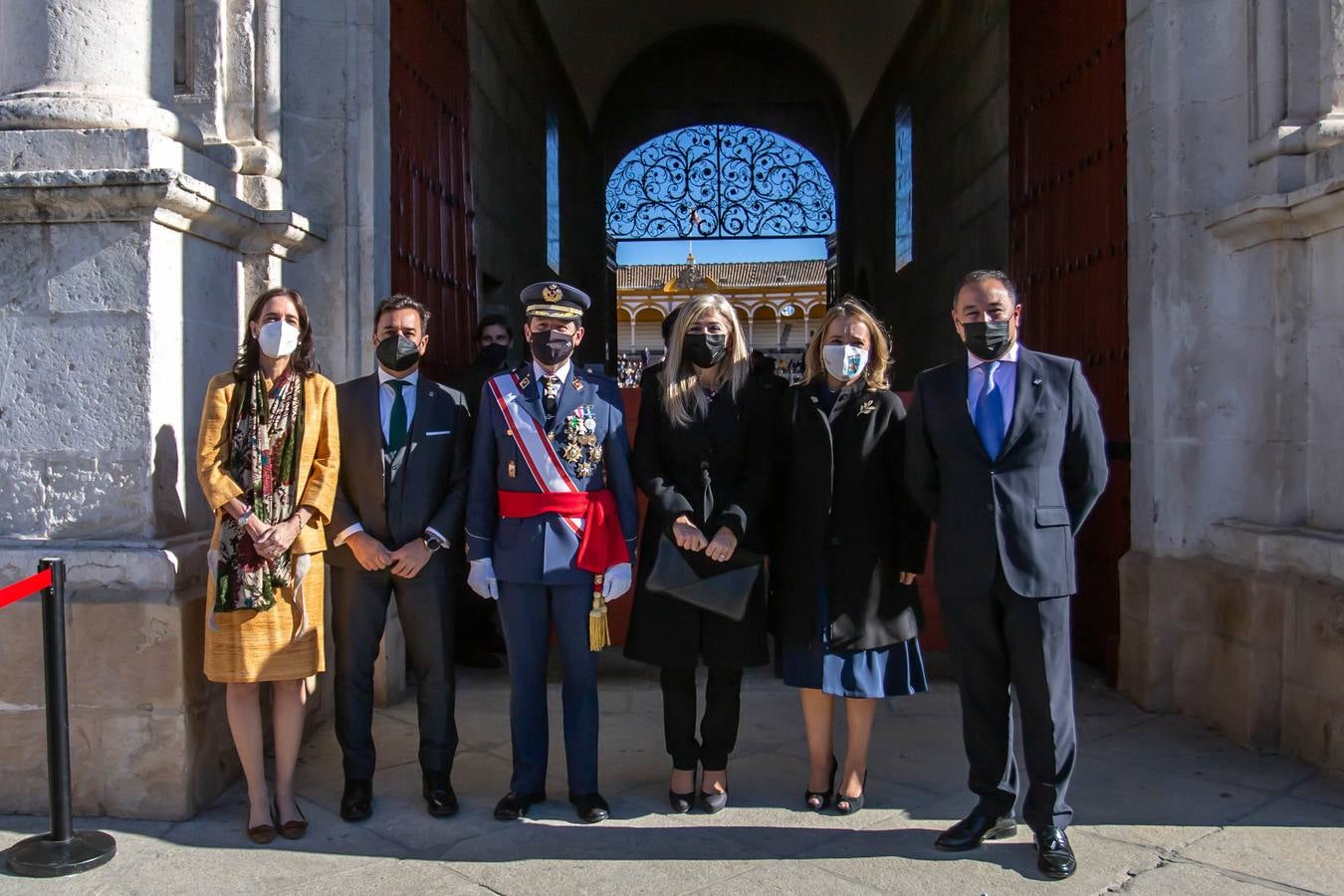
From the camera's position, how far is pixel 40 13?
370 cm

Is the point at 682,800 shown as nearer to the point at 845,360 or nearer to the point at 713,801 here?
the point at 713,801

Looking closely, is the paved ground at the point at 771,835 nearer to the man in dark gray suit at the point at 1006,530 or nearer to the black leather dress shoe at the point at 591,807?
the black leather dress shoe at the point at 591,807

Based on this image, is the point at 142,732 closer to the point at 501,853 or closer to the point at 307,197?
the point at 501,853

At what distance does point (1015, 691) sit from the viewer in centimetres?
328

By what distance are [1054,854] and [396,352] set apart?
251 cm

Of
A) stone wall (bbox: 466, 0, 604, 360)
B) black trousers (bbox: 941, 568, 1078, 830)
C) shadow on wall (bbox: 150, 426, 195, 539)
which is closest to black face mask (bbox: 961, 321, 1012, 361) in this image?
black trousers (bbox: 941, 568, 1078, 830)

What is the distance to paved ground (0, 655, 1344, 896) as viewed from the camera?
3031 mm

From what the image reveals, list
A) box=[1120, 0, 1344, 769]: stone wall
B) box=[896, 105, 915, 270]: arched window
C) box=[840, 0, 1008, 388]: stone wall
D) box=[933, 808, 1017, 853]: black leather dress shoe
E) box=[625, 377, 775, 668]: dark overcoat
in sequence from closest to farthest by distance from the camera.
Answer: box=[933, 808, 1017, 853]: black leather dress shoe < box=[625, 377, 775, 668]: dark overcoat < box=[1120, 0, 1344, 769]: stone wall < box=[840, 0, 1008, 388]: stone wall < box=[896, 105, 915, 270]: arched window

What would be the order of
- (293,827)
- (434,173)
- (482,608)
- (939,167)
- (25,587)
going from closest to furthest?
(25,587) < (293,827) < (482,608) < (434,173) < (939,167)

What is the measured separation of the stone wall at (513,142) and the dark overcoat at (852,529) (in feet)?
13.9

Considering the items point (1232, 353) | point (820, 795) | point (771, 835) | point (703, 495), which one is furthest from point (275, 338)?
point (1232, 353)

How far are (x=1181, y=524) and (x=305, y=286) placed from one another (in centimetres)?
377

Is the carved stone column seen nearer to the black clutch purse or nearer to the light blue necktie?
the black clutch purse

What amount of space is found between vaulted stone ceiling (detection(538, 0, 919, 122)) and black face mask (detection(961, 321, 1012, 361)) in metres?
8.10
